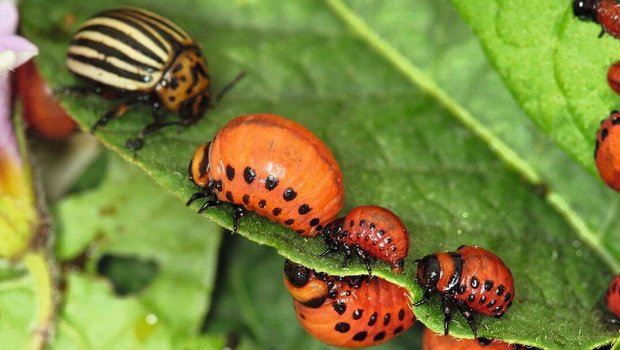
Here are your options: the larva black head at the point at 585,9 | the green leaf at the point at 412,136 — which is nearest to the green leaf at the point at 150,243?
the green leaf at the point at 412,136

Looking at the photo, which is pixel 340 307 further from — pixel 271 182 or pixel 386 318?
pixel 271 182

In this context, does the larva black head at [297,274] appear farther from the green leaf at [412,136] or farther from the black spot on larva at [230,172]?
the black spot on larva at [230,172]

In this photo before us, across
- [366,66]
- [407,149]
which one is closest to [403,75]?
[366,66]

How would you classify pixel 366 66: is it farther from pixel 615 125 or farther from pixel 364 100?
pixel 615 125

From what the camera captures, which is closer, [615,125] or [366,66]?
[615,125]

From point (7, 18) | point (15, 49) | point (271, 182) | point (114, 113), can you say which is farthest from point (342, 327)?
point (7, 18)
